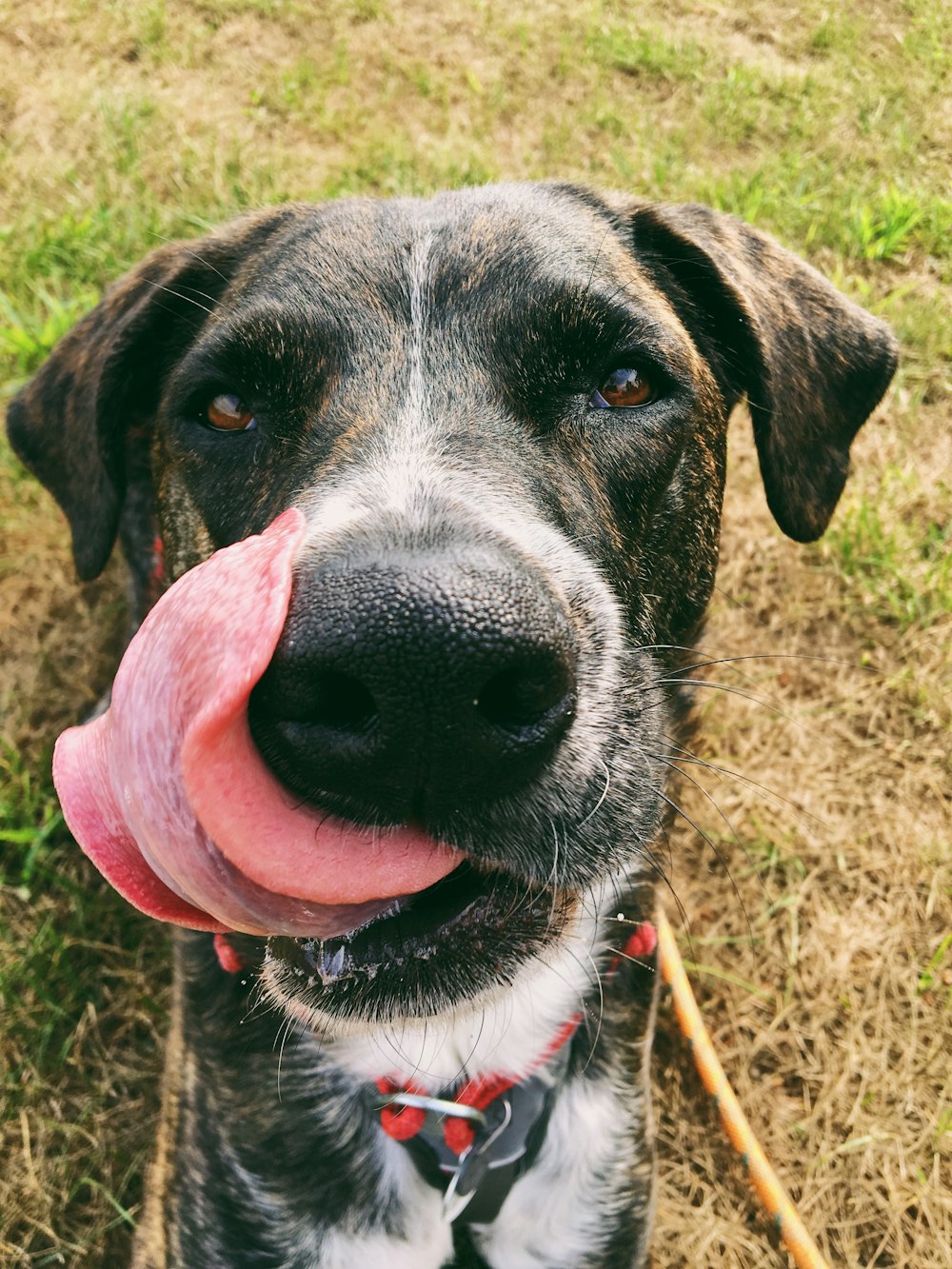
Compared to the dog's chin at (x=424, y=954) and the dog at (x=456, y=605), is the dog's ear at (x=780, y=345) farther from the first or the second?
the dog's chin at (x=424, y=954)

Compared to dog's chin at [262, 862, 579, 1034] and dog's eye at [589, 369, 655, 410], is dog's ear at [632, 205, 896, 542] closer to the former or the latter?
dog's eye at [589, 369, 655, 410]

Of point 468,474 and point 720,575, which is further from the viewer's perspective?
point 720,575

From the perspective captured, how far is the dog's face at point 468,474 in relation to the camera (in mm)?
1530

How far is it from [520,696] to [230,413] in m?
1.26

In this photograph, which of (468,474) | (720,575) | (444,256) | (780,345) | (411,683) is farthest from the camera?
(720,575)

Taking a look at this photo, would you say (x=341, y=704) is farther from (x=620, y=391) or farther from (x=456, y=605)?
(x=620, y=391)

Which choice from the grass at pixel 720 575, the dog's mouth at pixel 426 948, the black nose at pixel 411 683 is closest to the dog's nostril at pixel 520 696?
the black nose at pixel 411 683

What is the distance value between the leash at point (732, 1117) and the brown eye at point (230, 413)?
79.1 inches

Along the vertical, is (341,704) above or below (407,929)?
above

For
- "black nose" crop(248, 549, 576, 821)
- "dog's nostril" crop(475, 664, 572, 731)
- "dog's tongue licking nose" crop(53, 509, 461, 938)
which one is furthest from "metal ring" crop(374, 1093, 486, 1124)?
"dog's nostril" crop(475, 664, 572, 731)

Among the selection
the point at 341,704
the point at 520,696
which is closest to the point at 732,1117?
the point at 520,696

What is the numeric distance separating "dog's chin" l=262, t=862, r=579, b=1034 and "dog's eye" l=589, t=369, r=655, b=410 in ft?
3.69

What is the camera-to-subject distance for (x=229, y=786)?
58.1 inches

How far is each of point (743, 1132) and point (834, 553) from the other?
103 inches
